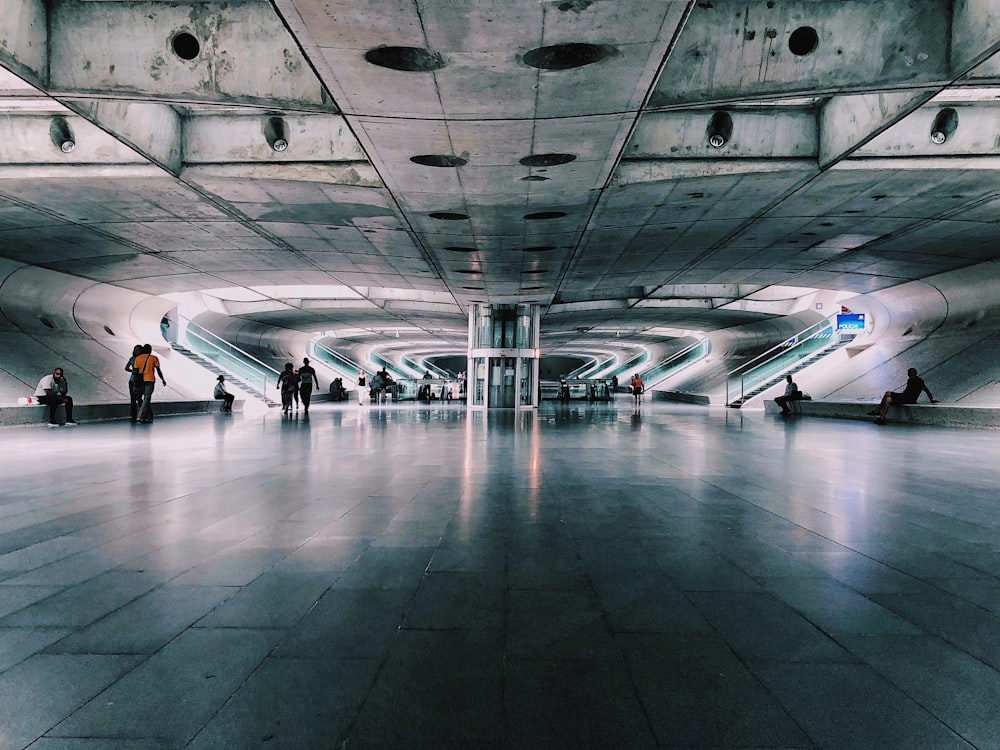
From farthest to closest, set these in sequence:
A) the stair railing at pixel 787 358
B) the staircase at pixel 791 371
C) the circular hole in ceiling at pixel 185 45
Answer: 1. the stair railing at pixel 787 358
2. the staircase at pixel 791 371
3. the circular hole in ceiling at pixel 185 45

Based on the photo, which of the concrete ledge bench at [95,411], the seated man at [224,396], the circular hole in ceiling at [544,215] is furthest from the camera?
the seated man at [224,396]

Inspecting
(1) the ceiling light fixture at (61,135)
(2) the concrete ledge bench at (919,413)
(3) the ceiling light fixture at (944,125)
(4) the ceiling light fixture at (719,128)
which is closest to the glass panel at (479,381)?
(2) the concrete ledge bench at (919,413)

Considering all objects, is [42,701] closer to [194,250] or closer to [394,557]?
[394,557]

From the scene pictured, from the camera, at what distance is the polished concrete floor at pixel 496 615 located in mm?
2066

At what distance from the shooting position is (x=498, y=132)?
880 cm

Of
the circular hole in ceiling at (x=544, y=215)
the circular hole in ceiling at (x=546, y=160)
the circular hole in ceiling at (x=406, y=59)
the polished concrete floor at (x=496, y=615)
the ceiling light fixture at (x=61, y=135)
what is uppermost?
the ceiling light fixture at (x=61, y=135)

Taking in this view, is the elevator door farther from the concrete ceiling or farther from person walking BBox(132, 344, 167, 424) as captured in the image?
person walking BBox(132, 344, 167, 424)

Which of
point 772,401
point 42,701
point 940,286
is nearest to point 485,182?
point 42,701

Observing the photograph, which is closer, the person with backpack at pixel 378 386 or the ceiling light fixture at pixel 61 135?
the ceiling light fixture at pixel 61 135

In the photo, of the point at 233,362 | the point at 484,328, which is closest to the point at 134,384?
the point at 233,362

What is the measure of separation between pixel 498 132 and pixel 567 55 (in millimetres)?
2321

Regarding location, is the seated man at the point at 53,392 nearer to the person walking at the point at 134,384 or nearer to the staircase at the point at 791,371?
the person walking at the point at 134,384

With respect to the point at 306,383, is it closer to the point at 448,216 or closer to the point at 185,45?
the point at 448,216

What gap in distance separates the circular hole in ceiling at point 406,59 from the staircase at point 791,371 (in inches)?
1070
